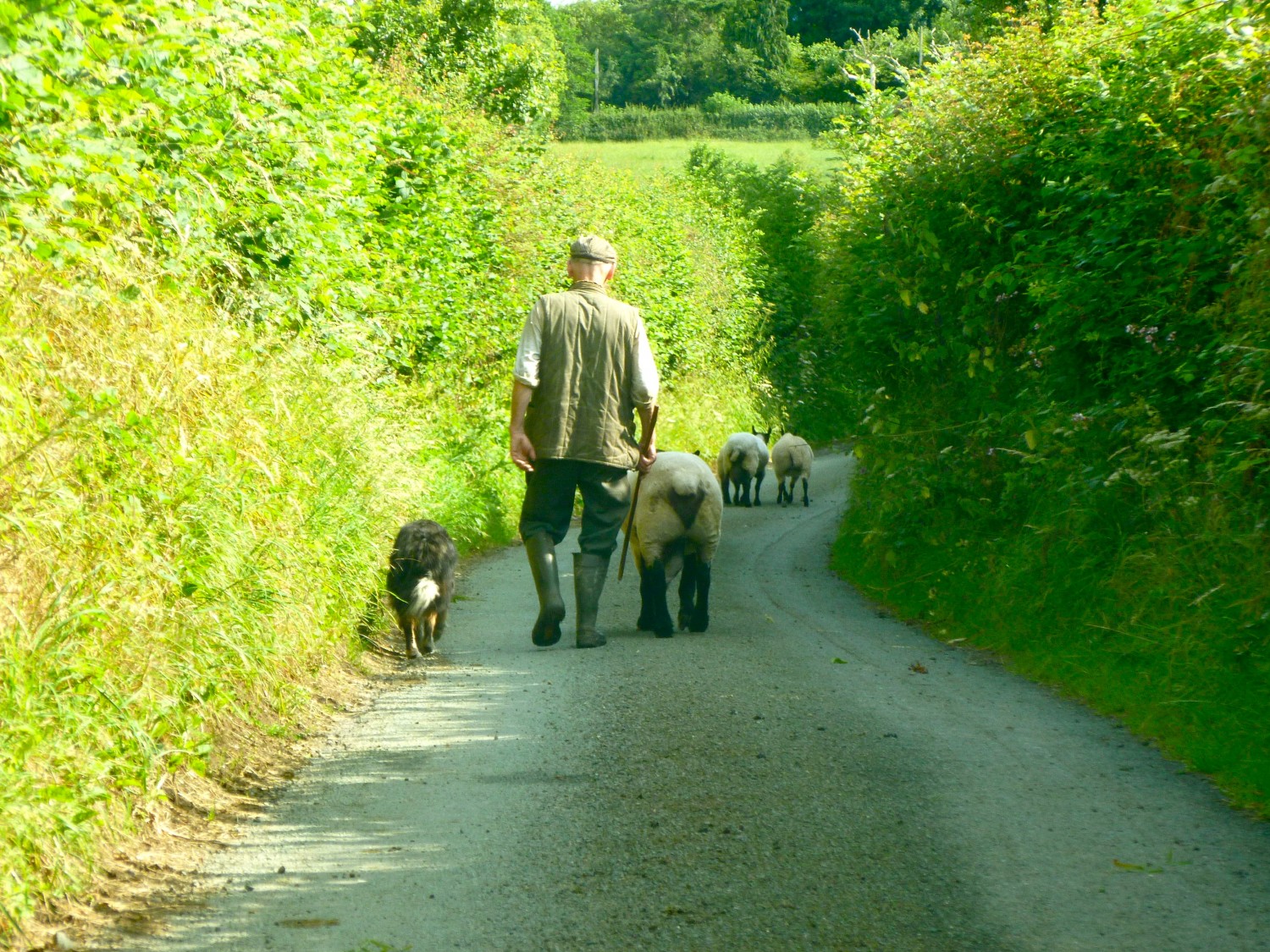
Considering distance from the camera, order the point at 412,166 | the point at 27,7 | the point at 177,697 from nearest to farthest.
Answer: the point at 27,7 → the point at 177,697 → the point at 412,166

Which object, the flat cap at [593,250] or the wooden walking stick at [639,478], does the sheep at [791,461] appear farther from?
the flat cap at [593,250]

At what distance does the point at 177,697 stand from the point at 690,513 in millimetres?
4767

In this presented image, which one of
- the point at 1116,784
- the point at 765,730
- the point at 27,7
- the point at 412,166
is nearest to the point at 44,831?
the point at 27,7

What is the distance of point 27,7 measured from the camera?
4.34 m

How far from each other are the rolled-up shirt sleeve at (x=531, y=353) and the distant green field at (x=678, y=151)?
4372 cm

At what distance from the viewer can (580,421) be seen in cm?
870

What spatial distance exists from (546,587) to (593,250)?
2.19 metres

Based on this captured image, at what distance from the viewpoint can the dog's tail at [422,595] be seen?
27.1ft

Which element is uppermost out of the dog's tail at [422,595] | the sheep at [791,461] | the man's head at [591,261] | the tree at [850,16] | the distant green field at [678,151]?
the tree at [850,16]

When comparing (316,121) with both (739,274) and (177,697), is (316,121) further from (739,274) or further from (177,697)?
(739,274)

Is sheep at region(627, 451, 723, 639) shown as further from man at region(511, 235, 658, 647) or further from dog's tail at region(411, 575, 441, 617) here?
dog's tail at region(411, 575, 441, 617)

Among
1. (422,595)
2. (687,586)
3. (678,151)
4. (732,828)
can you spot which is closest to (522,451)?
(422,595)

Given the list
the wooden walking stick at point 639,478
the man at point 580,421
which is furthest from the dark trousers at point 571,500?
the wooden walking stick at point 639,478

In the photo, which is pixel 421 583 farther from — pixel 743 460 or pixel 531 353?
pixel 743 460
